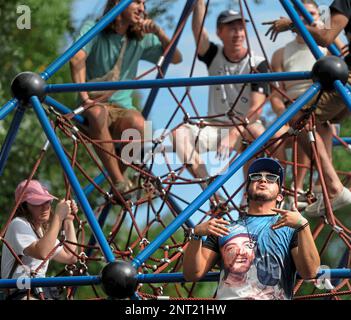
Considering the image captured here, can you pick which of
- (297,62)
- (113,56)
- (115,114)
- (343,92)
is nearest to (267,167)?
(343,92)

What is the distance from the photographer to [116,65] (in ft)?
31.8

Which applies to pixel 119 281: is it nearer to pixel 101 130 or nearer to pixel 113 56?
pixel 101 130

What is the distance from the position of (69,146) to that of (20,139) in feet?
2.73

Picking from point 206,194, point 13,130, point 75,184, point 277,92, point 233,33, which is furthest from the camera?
A: point 277,92

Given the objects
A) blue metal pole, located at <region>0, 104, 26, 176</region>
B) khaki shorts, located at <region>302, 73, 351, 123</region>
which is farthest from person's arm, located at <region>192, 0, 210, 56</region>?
blue metal pole, located at <region>0, 104, 26, 176</region>

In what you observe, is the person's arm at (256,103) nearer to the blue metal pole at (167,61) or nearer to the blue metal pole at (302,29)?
the blue metal pole at (167,61)

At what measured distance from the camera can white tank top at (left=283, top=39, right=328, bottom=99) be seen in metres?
9.64

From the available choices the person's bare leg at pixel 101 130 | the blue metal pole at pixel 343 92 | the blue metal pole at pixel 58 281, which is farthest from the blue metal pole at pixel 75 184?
the blue metal pole at pixel 343 92

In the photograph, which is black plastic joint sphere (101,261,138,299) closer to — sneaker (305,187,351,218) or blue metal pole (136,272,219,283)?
blue metal pole (136,272,219,283)

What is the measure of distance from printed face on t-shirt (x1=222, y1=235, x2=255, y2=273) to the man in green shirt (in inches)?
108

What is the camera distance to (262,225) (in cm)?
665

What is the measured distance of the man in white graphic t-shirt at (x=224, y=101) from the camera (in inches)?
377

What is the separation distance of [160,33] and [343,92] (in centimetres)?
240
